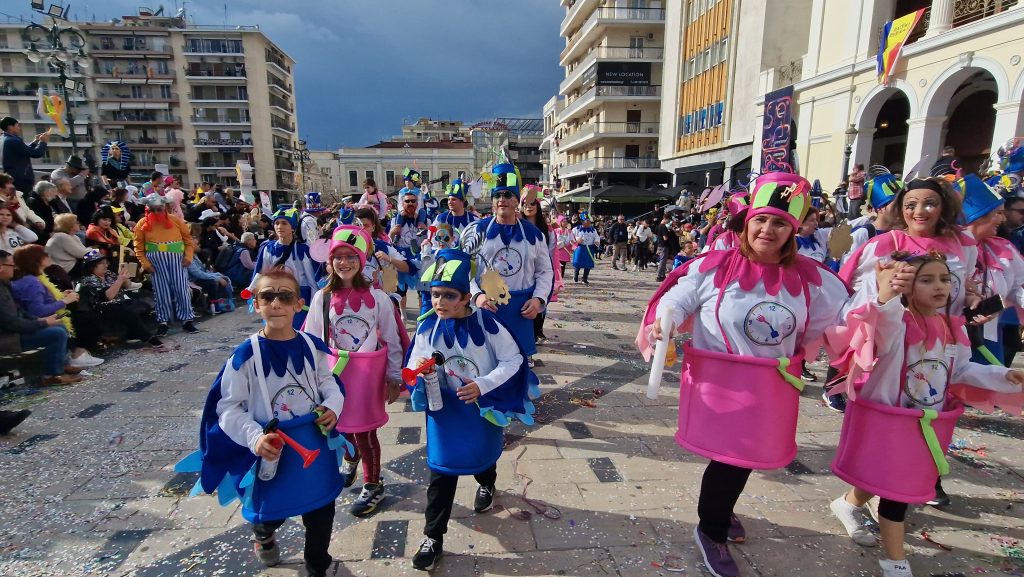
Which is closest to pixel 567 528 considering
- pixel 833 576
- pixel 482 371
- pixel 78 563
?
pixel 482 371

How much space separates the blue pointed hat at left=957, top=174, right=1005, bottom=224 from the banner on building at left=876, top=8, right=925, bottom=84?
43.8 feet

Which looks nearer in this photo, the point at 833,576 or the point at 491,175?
the point at 833,576

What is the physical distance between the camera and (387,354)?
3.06 metres

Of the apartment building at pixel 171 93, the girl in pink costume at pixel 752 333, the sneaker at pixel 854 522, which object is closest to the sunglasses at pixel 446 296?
the girl in pink costume at pixel 752 333

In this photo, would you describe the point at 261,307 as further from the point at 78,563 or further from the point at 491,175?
the point at 491,175

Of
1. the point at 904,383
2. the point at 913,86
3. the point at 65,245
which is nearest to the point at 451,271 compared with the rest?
the point at 904,383

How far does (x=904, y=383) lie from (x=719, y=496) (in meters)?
1.03

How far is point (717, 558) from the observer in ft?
8.00

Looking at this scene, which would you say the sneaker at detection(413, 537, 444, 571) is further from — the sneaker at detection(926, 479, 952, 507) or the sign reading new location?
the sign reading new location

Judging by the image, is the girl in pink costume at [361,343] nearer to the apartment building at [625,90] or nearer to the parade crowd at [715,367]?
the parade crowd at [715,367]

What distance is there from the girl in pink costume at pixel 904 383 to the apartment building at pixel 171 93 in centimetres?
6418

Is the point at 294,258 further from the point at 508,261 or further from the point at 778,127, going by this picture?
the point at 778,127

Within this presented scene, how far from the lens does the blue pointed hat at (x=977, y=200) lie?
3396 millimetres

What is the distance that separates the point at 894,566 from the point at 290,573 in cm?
302
